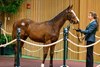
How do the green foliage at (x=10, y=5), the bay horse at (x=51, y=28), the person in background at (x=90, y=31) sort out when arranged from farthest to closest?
the green foliage at (x=10, y=5) → the bay horse at (x=51, y=28) → the person in background at (x=90, y=31)

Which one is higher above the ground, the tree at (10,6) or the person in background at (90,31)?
the tree at (10,6)

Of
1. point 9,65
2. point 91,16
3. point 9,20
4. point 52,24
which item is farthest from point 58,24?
point 9,20

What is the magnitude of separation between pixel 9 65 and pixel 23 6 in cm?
468

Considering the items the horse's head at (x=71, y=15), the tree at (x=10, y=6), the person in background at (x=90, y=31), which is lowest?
the person in background at (x=90, y=31)

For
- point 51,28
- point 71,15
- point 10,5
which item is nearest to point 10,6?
point 10,5

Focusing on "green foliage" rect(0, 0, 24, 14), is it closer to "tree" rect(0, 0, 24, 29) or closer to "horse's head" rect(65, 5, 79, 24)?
"tree" rect(0, 0, 24, 29)

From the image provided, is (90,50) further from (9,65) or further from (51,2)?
(51,2)

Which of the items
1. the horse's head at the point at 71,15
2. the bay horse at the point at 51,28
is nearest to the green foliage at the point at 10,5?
Answer: the bay horse at the point at 51,28

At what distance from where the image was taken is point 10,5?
14.9 meters

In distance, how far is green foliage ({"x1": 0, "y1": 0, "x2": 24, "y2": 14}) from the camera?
14.8 m

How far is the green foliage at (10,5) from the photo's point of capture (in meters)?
14.8

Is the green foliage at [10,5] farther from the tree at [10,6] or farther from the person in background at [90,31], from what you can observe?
the person in background at [90,31]

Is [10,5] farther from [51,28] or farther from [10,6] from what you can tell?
[51,28]

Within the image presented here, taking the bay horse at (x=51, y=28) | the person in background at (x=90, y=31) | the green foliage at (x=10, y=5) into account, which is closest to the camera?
the person in background at (x=90, y=31)
